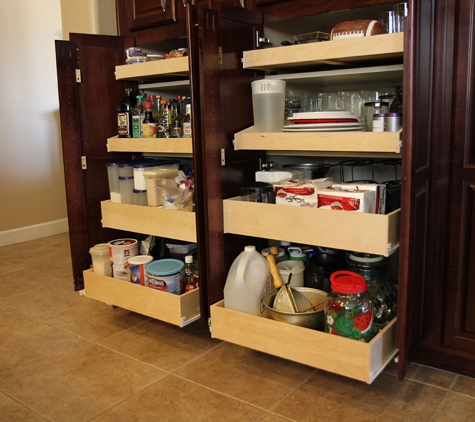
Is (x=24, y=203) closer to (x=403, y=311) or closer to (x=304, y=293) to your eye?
(x=304, y=293)

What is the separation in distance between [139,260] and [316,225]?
90 cm

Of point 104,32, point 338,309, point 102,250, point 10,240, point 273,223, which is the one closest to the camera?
point 338,309

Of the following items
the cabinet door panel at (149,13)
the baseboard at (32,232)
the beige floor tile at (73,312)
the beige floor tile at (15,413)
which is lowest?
the beige floor tile at (15,413)

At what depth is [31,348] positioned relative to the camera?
2.19 meters

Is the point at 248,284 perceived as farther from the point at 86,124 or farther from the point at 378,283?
the point at 86,124

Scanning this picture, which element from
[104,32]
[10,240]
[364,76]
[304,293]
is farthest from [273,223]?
[10,240]

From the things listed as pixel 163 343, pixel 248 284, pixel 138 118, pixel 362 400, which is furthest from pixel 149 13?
pixel 362 400

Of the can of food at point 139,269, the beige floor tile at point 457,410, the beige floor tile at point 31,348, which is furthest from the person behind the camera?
the can of food at point 139,269

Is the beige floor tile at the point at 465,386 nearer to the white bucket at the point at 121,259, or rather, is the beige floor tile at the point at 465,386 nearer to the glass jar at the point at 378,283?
the glass jar at the point at 378,283

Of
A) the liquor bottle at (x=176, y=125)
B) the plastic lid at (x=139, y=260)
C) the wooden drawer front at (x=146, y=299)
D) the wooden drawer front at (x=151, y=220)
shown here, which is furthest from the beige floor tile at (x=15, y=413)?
the liquor bottle at (x=176, y=125)

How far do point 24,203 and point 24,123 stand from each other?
26.1 inches

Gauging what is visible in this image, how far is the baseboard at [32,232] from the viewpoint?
4090mm

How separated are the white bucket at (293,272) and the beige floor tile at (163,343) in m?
0.45

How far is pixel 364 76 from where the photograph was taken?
1.96 meters
